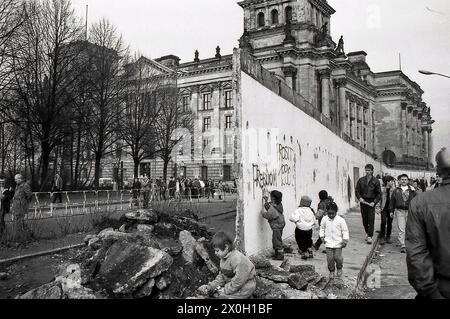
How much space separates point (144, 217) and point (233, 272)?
414 cm

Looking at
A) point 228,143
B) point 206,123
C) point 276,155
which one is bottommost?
point 276,155

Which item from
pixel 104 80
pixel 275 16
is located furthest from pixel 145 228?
pixel 275 16

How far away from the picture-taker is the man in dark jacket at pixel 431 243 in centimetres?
283

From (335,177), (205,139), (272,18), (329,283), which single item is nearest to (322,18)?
(272,18)

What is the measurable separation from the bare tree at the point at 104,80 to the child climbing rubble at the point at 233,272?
76.8 feet

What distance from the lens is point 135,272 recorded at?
477cm

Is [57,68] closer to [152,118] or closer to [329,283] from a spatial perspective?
[152,118]

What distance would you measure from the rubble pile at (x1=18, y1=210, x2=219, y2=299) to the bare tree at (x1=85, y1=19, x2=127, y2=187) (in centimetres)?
2173

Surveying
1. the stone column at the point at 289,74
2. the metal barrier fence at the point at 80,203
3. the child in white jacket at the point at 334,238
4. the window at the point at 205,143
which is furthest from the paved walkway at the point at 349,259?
the window at the point at 205,143

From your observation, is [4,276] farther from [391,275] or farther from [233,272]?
[391,275]

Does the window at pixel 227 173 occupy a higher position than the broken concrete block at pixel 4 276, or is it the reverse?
the window at pixel 227 173

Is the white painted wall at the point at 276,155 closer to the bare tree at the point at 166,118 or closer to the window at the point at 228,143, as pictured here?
the bare tree at the point at 166,118

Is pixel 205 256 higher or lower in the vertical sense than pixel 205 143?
lower

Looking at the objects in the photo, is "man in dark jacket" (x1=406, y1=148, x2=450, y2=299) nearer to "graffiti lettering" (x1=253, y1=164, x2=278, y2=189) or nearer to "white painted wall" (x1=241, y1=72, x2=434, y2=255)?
"white painted wall" (x1=241, y1=72, x2=434, y2=255)
